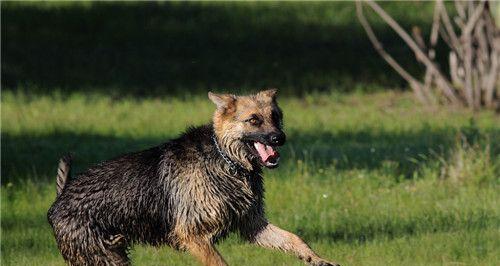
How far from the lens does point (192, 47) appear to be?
2736cm

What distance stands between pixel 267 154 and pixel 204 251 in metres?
0.77

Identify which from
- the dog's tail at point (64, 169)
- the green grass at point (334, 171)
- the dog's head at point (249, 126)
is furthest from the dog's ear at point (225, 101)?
the green grass at point (334, 171)

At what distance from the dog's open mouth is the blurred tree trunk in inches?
431

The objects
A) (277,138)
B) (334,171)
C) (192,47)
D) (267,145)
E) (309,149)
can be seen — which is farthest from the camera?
(192,47)

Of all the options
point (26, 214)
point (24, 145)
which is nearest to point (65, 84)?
point (24, 145)

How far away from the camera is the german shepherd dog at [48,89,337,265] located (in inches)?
374

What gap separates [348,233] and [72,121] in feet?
31.6

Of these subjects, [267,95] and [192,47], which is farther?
[192,47]

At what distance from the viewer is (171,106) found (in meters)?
22.7

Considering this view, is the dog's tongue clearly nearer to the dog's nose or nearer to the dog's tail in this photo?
the dog's nose

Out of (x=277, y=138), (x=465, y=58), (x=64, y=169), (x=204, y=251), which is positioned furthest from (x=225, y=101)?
(x=465, y=58)

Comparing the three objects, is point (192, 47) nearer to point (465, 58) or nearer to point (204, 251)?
point (465, 58)

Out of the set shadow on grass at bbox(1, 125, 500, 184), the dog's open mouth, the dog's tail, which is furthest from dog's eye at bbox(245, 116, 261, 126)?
shadow on grass at bbox(1, 125, 500, 184)

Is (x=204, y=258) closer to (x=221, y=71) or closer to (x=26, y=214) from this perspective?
(x=26, y=214)
